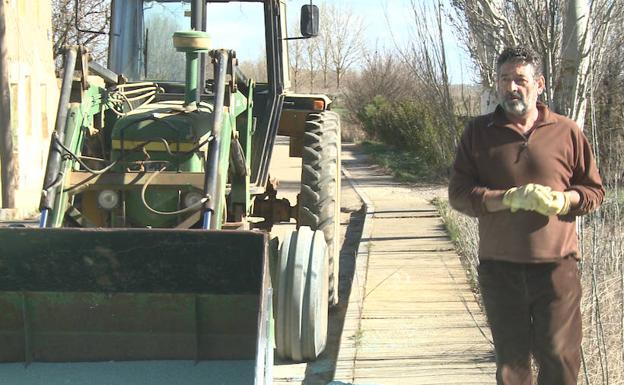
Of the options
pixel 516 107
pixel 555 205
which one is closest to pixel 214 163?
pixel 516 107

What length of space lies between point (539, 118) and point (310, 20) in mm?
3501

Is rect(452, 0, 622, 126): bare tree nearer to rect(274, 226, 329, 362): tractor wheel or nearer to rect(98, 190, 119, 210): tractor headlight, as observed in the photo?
rect(274, 226, 329, 362): tractor wheel

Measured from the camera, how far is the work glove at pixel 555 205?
3248 mm

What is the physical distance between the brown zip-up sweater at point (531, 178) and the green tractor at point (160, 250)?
1081 millimetres

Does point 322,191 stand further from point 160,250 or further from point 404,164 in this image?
point 404,164

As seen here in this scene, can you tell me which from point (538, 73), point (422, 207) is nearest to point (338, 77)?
point (422, 207)

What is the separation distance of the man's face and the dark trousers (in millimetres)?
624

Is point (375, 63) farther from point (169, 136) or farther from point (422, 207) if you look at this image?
point (169, 136)

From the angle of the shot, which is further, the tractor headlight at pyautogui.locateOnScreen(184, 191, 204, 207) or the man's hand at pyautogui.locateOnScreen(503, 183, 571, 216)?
the tractor headlight at pyautogui.locateOnScreen(184, 191, 204, 207)

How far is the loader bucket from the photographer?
443cm

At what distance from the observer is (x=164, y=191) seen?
205 inches

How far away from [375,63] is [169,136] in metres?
26.9

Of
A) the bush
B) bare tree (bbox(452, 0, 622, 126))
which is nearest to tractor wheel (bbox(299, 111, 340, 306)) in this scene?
bare tree (bbox(452, 0, 622, 126))

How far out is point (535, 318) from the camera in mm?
3564
